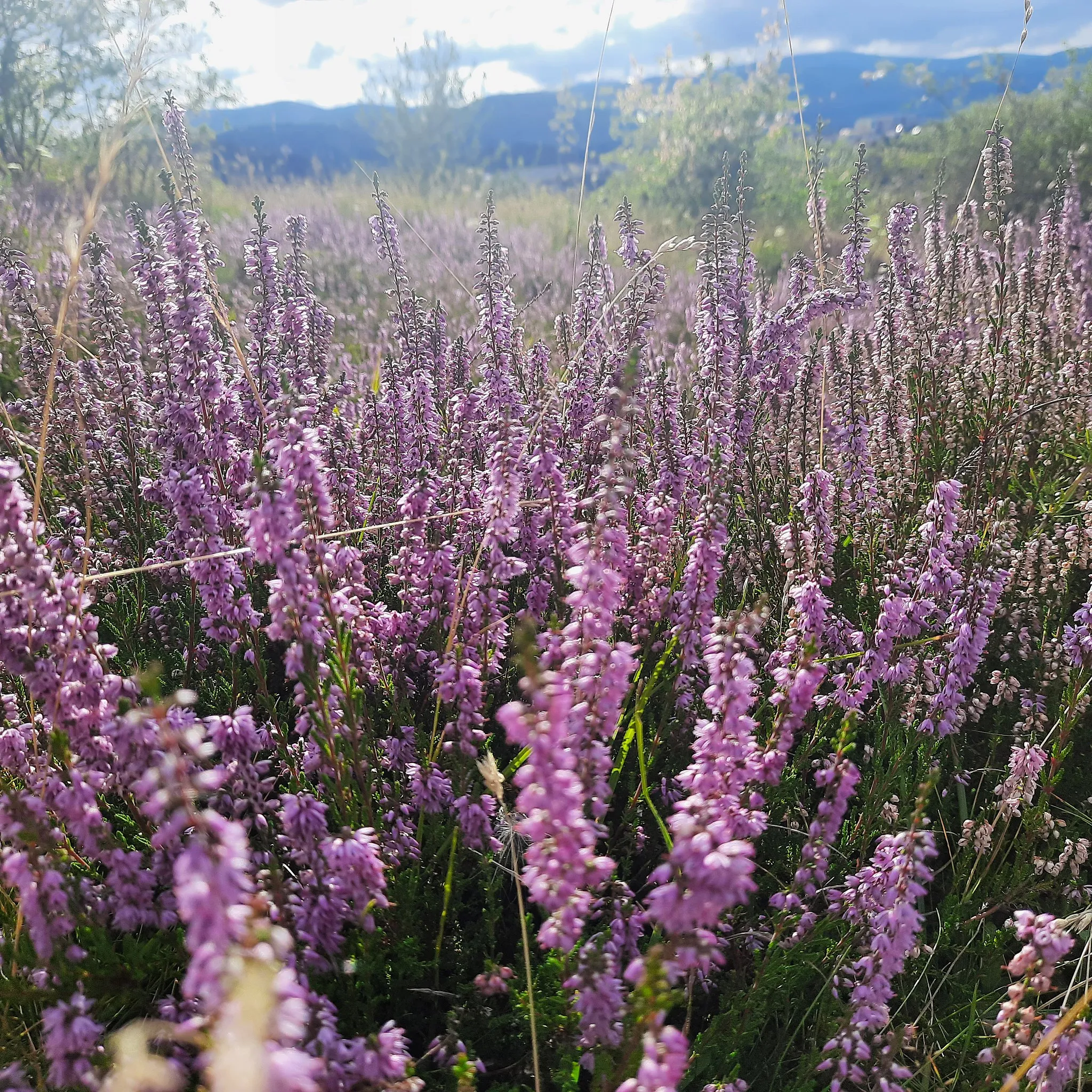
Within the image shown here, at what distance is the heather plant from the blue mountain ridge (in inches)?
463

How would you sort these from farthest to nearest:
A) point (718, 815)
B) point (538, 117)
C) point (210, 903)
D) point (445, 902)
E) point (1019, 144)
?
point (538, 117) < point (1019, 144) < point (445, 902) < point (718, 815) < point (210, 903)

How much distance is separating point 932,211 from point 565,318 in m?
3.36

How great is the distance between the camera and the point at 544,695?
1384 mm

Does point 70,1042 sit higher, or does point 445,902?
point 70,1042

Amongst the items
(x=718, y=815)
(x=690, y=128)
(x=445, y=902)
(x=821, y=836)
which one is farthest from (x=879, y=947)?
(x=690, y=128)

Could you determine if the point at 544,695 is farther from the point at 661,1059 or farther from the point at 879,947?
the point at 879,947

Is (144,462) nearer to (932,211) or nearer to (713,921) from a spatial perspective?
(713,921)

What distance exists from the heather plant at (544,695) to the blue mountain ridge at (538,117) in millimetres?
11759

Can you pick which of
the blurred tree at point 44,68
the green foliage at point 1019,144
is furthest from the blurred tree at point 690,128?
the blurred tree at point 44,68

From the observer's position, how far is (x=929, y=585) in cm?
297

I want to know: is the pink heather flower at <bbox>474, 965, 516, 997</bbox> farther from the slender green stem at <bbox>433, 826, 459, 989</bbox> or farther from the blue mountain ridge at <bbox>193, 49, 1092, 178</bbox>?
the blue mountain ridge at <bbox>193, 49, 1092, 178</bbox>

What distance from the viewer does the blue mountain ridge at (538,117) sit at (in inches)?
1092

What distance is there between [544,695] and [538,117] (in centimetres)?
13105

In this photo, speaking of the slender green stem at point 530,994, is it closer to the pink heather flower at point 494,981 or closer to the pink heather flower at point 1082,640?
the pink heather flower at point 494,981
